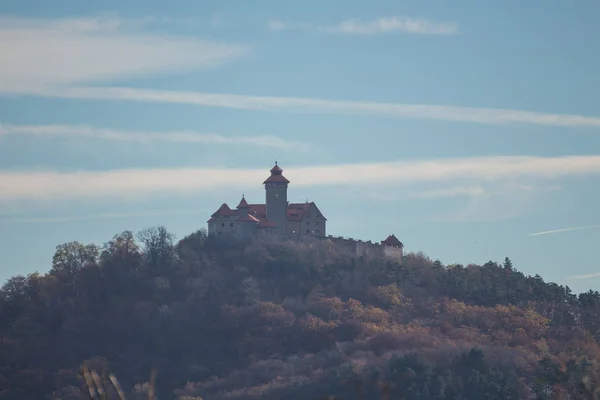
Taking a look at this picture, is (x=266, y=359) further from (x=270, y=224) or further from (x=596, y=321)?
(x=596, y=321)

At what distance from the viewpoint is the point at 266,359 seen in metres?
94.1

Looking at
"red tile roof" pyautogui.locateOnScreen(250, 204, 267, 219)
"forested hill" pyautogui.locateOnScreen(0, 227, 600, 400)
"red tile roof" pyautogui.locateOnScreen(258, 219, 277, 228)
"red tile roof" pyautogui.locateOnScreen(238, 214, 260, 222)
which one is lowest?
"forested hill" pyautogui.locateOnScreen(0, 227, 600, 400)

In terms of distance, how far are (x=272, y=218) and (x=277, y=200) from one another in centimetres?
164

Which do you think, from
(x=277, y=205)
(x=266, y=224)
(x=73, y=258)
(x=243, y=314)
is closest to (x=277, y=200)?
(x=277, y=205)

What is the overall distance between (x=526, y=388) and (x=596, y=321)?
27346 mm

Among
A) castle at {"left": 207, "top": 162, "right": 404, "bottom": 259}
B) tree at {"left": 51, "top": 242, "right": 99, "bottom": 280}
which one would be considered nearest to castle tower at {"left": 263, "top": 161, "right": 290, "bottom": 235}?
castle at {"left": 207, "top": 162, "right": 404, "bottom": 259}

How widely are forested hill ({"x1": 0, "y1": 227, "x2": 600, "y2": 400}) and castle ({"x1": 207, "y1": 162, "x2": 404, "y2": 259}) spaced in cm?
129

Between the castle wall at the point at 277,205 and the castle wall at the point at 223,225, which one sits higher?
the castle wall at the point at 277,205

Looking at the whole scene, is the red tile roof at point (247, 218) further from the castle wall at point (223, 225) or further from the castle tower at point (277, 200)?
the castle tower at point (277, 200)

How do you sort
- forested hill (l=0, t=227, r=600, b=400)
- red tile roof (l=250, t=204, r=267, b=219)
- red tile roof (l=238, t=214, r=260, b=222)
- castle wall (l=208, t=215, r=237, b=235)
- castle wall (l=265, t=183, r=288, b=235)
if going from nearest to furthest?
forested hill (l=0, t=227, r=600, b=400), red tile roof (l=238, t=214, r=260, b=222), castle wall (l=208, t=215, r=237, b=235), castle wall (l=265, t=183, r=288, b=235), red tile roof (l=250, t=204, r=267, b=219)

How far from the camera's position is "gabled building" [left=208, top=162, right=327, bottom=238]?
98.8 meters

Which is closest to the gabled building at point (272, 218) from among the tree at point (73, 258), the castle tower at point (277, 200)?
the castle tower at point (277, 200)

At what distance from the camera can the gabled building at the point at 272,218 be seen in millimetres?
98750

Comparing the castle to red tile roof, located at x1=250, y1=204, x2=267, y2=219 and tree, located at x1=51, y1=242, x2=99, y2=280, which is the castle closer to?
red tile roof, located at x1=250, y1=204, x2=267, y2=219
